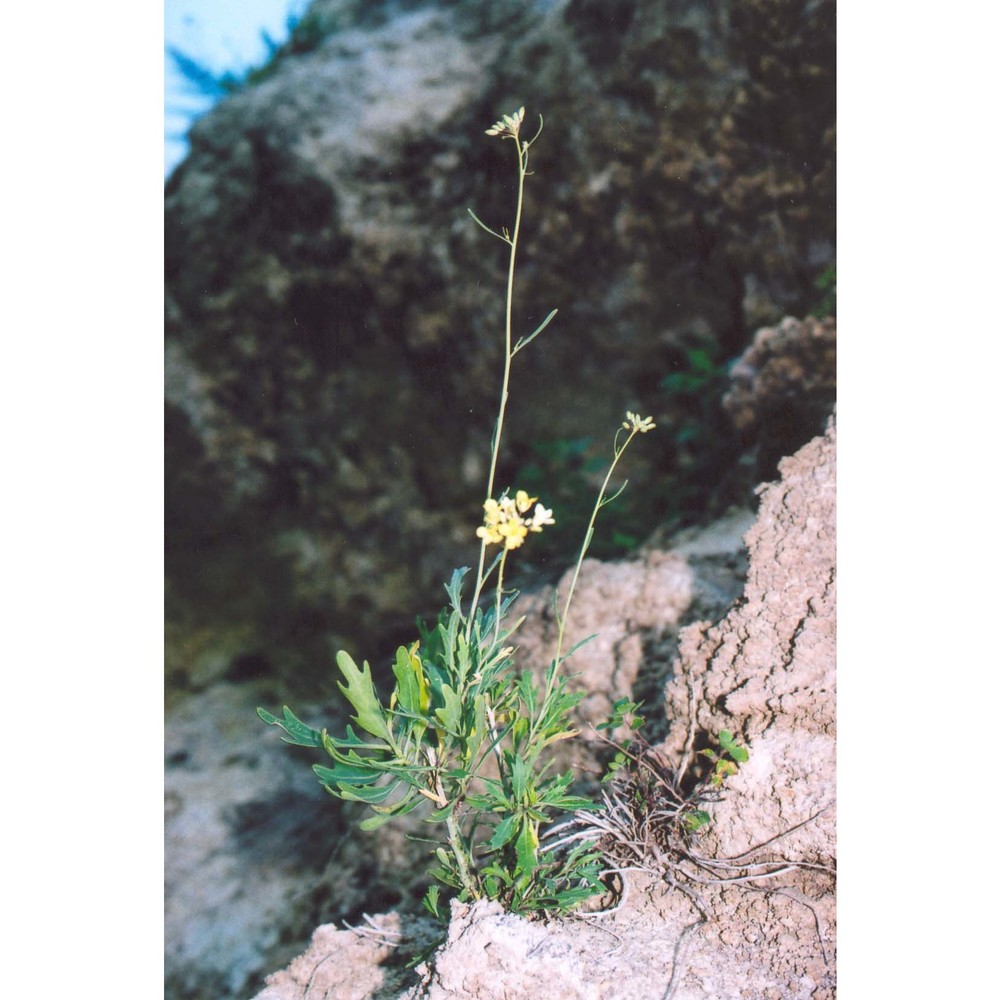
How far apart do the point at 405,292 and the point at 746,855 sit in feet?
7.17

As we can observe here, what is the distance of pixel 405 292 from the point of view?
9.45 ft

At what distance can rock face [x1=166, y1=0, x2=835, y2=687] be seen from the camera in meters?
2.54

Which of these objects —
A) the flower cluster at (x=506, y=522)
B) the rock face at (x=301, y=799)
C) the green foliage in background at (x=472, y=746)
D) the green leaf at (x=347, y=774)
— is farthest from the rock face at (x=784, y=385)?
the green leaf at (x=347, y=774)

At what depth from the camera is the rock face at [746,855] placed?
1.11 meters

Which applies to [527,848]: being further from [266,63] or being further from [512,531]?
[266,63]

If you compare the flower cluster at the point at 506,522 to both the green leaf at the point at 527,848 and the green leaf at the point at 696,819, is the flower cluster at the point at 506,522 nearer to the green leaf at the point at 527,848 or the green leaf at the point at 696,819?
the green leaf at the point at 527,848

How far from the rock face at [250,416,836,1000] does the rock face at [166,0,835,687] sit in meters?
1.01

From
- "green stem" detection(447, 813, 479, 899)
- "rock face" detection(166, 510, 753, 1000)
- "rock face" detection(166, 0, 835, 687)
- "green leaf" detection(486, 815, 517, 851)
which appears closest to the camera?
"green leaf" detection(486, 815, 517, 851)

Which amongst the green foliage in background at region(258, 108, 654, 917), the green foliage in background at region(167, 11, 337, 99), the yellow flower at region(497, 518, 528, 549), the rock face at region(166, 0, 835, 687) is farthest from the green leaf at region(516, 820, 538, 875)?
the green foliage in background at region(167, 11, 337, 99)

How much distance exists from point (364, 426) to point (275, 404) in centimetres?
35

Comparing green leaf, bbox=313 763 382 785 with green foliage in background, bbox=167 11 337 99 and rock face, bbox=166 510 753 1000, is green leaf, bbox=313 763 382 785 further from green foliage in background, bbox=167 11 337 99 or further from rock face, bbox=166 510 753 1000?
green foliage in background, bbox=167 11 337 99

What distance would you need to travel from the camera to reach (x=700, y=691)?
4.63 feet
